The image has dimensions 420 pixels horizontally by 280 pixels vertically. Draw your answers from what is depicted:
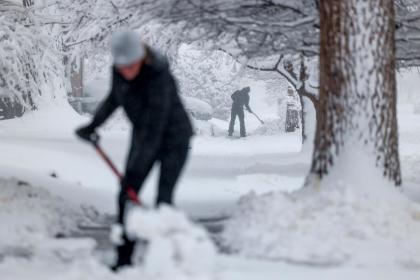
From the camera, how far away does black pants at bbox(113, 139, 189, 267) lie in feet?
14.6

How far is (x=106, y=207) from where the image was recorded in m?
8.24

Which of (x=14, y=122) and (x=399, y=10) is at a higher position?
(x=399, y=10)

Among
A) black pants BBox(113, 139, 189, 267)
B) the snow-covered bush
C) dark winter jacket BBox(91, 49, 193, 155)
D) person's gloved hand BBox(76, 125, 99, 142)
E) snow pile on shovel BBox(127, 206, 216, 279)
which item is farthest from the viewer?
the snow-covered bush

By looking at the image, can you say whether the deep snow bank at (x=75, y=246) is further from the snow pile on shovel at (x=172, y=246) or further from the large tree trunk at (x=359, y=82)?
the large tree trunk at (x=359, y=82)

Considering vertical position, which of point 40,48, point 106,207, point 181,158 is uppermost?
point 40,48

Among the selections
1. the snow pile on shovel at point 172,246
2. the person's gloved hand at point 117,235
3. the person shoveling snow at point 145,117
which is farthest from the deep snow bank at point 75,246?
the person shoveling snow at point 145,117

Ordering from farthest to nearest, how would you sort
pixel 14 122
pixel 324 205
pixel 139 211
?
pixel 14 122, pixel 324 205, pixel 139 211

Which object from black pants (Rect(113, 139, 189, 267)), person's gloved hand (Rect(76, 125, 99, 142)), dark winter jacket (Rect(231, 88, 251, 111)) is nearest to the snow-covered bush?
dark winter jacket (Rect(231, 88, 251, 111))

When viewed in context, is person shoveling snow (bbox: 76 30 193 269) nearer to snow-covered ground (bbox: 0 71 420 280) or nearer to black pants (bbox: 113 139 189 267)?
black pants (bbox: 113 139 189 267)

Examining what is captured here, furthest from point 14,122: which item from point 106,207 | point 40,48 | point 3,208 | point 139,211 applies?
point 139,211

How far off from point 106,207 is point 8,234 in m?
2.61

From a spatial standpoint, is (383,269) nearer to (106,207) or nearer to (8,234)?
(8,234)

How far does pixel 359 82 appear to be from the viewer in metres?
6.06

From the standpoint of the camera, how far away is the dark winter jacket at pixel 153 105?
428cm
